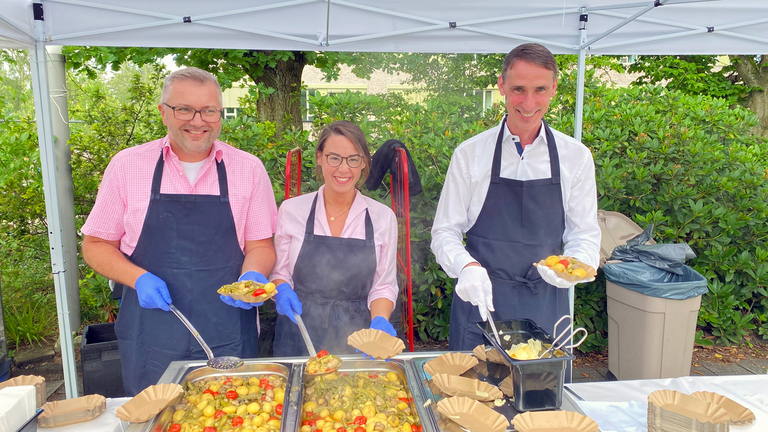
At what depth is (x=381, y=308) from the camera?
8.54 ft

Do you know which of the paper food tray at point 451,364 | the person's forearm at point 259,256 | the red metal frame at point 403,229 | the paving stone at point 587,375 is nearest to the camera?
the paper food tray at point 451,364

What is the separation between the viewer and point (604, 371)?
4449mm

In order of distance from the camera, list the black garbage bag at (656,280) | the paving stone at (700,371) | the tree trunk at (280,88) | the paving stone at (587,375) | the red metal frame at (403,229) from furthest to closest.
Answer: the tree trunk at (280,88) → the paving stone at (700,371) → the paving stone at (587,375) → the black garbage bag at (656,280) → the red metal frame at (403,229)

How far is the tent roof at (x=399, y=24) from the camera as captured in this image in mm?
2938

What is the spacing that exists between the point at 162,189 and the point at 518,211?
182 cm

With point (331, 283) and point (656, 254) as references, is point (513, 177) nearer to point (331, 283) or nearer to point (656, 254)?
point (331, 283)

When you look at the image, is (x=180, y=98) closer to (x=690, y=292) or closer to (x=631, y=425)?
(x=631, y=425)

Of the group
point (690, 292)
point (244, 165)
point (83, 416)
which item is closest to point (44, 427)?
point (83, 416)

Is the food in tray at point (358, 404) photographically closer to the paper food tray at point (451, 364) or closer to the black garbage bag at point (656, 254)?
the paper food tray at point (451, 364)

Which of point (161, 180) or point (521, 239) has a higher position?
point (161, 180)

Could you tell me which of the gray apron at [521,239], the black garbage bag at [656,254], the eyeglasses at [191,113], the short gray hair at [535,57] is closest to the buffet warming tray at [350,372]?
the gray apron at [521,239]

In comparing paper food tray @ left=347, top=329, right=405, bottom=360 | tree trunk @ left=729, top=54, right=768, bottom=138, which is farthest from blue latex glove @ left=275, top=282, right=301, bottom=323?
tree trunk @ left=729, top=54, right=768, bottom=138

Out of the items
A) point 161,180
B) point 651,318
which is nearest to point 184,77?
point 161,180

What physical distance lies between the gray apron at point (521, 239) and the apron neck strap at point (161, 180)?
1.36 metres
